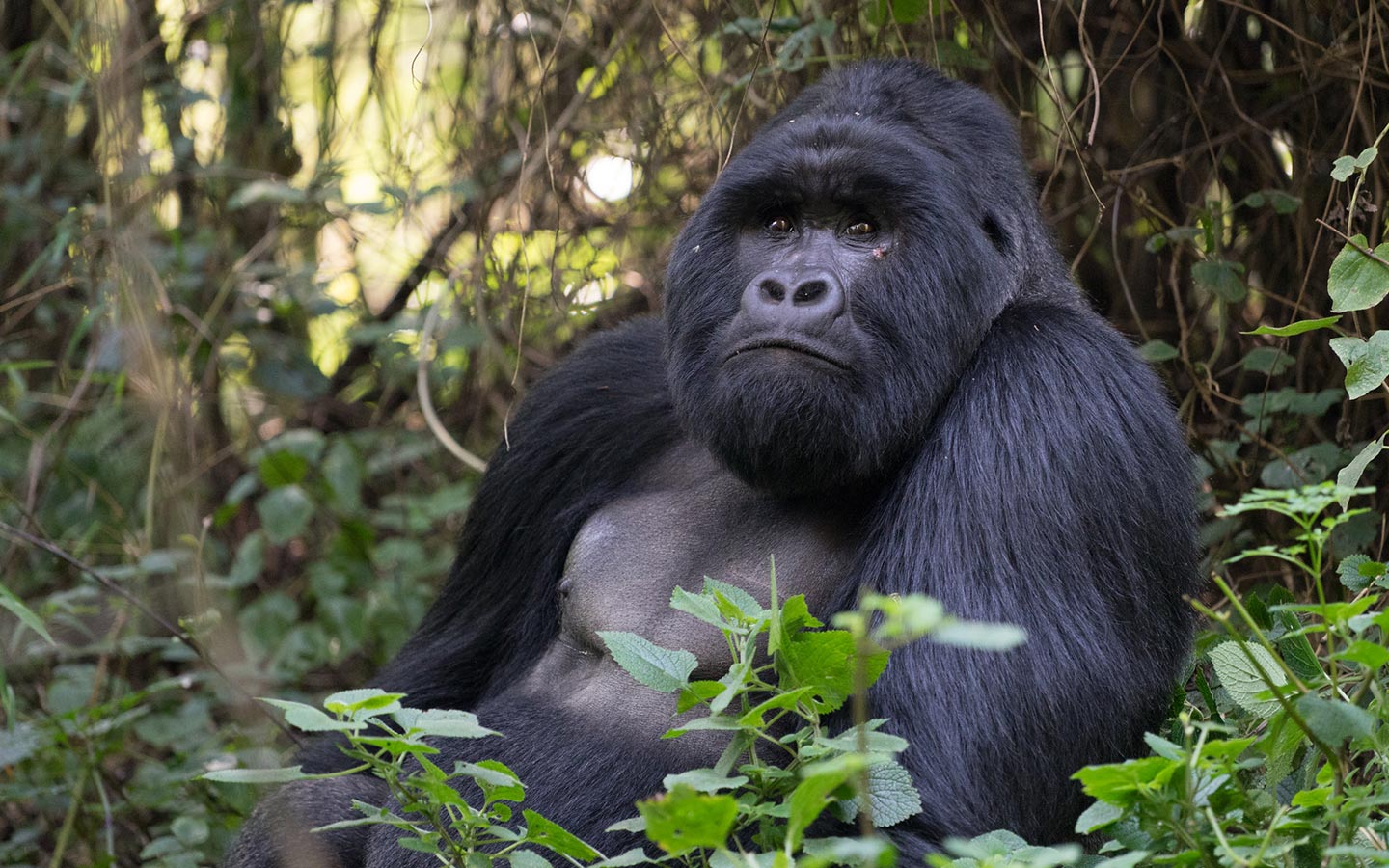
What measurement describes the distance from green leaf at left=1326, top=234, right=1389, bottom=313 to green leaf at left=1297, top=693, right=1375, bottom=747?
0.96 meters

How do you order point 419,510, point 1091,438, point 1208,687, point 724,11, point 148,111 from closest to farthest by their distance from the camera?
1. point 1091,438
2. point 1208,687
3. point 724,11
4. point 419,510
5. point 148,111

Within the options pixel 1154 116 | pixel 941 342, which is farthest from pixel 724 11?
pixel 941 342

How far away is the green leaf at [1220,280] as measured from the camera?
132 inches

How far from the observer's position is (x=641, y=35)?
421 centimetres

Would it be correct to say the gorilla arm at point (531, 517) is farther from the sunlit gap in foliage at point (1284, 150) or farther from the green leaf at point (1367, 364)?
the sunlit gap in foliage at point (1284, 150)

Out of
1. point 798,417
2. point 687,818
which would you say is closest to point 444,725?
point 687,818

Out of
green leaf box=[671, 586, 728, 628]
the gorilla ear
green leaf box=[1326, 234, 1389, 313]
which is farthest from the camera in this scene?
the gorilla ear

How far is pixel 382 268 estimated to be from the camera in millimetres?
5945

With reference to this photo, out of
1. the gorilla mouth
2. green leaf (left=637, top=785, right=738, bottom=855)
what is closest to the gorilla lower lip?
the gorilla mouth

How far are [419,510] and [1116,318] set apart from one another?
2295 mm

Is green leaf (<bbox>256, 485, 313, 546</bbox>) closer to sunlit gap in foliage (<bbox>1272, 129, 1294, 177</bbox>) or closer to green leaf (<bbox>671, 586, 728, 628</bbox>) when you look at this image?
green leaf (<bbox>671, 586, 728, 628</bbox>)

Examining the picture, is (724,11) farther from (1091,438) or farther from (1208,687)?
(1208,687)

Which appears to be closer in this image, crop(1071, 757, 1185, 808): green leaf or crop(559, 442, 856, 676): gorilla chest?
crop(1071, 757, 1185, 808): green leaf

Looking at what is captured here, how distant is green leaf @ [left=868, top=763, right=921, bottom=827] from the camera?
6.73 feet
